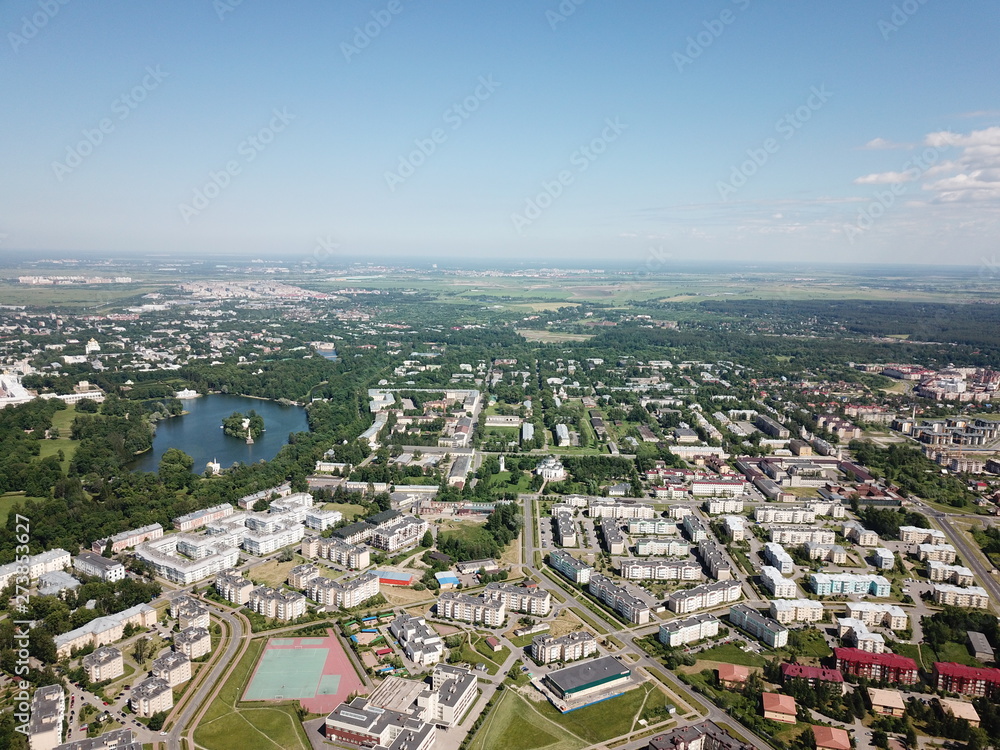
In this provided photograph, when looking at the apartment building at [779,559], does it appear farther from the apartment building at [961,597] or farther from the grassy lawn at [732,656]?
the grassy lawn at [732,656]

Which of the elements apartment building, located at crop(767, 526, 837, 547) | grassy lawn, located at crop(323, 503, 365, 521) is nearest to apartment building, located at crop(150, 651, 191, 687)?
grassy lawn, located at crop(323, 503, 365, 521)

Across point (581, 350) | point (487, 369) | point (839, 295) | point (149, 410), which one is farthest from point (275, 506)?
point (839, 295)

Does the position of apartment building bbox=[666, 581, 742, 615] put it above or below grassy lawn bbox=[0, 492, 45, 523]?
above

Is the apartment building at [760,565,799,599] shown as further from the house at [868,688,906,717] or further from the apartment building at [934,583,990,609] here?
the house at [868,688,906,717]

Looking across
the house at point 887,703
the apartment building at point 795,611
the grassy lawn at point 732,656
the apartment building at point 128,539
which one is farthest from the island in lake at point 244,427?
the house at point 887,703

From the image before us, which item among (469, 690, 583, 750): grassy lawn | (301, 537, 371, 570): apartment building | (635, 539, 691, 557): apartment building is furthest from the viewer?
(635, 539, 691, 557): apartment building

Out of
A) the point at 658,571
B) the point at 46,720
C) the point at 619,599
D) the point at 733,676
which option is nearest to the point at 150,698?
the point at 46,720

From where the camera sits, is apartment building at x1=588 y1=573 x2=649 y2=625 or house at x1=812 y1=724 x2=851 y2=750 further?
apartment building at x1=588 y1=573 x2=649 y2=625

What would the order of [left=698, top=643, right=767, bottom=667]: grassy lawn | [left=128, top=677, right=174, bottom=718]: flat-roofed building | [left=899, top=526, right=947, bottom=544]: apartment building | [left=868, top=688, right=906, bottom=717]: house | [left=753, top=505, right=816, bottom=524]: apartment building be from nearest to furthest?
1. [left=128, top=677, right=174, bottom=718]: flat-roofed building
2. [left=868, top=688, right=906, bottom=717]: house
3. [left=698, top=643, right=767, bottom=667]: grassy lawn
4. [left=899, top=526, right=947, bottom=544]: apartment building
5. [left=753, top=505, right=816, bottom=524]: apartment building
